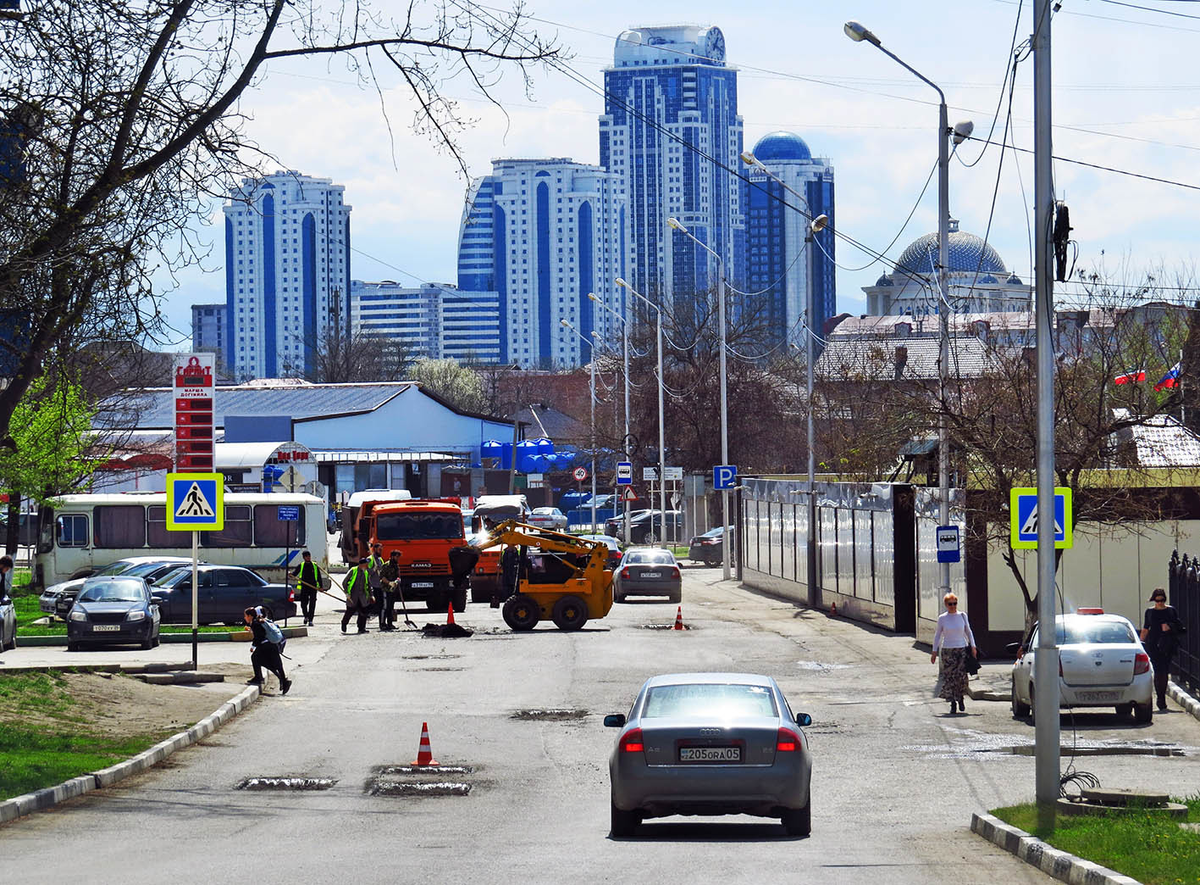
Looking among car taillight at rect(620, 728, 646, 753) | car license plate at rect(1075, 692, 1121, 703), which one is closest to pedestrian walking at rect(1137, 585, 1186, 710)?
car license plate at rect(1075, 692, 1121, 703)

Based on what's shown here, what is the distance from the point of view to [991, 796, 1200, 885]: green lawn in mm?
9758

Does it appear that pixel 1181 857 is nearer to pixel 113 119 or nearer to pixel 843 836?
pixel 843 836

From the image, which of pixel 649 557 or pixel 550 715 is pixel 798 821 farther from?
pixel 649 557

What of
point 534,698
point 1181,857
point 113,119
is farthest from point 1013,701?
point 113,119

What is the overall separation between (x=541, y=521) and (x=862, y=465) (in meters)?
44.3

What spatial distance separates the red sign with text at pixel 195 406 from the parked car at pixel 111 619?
2.81m

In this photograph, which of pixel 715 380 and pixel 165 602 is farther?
pixel 715 380

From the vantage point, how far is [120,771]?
52.5 ft

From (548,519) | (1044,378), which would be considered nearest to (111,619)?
(1044,378)

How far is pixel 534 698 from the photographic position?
2347 cm

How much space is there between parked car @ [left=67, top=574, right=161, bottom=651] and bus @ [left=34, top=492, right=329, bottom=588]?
1483 cm

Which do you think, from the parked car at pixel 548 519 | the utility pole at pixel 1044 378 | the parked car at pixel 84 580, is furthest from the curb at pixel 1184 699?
the parked car at pixel 548 519

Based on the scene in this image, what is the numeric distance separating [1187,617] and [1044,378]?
38.6 ft

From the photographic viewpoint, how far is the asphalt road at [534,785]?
1113 cm
